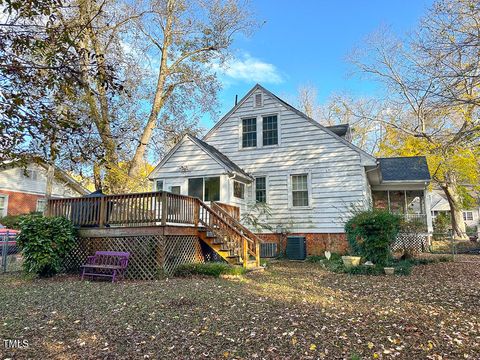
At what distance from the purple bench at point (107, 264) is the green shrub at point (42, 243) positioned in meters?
0.87

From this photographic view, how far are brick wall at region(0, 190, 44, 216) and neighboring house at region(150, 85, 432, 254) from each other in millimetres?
16917

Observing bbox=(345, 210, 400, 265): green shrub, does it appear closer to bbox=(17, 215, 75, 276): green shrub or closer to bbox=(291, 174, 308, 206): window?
bbox=(291, 174, 308, 206): window

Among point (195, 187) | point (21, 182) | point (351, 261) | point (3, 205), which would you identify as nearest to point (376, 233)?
point (351, 261)

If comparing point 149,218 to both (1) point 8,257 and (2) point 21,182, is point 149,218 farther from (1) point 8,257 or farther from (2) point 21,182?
(2) point 21,182

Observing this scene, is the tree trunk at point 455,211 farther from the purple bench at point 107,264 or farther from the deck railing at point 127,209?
the purple bench at point 107,264

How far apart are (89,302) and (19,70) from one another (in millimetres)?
4420

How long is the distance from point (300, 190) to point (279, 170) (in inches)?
50.7

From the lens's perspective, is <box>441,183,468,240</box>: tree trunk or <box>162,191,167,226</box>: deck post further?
<box>441,183,468,240</box>: tree trunk

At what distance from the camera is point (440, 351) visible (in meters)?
3.84

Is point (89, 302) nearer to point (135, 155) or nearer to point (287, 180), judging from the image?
point (287, 180)

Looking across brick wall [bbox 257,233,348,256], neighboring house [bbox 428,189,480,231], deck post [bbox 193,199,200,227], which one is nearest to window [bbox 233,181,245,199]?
brick wall [bbox 257,233,348,256]

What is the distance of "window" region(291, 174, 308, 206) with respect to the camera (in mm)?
14828

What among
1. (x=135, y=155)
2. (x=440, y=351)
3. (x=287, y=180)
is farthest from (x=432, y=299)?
(x=135, y=155)

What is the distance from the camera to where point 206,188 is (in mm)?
13758
